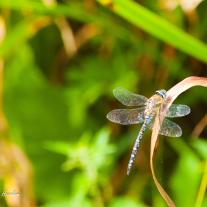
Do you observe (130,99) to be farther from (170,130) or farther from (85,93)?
(85,93)

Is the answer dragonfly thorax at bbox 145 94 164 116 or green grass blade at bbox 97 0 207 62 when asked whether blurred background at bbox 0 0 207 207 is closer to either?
dragonfly thorax at bbox 145 94 164 116

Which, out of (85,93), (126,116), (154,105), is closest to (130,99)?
(126,116)

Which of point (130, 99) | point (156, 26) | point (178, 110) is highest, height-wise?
point (156, 26)

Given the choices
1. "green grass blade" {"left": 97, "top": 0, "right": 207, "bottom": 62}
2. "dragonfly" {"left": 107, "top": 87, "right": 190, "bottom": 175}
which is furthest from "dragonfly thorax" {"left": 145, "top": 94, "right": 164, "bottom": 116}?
"green grass blade" {"left": 97, "top": 0, "right": 207, "bottom": 62}

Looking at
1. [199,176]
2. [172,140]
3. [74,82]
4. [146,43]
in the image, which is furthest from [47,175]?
[146,43]

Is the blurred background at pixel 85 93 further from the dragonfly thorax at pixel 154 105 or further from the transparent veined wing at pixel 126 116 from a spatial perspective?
the dragonfly thorax at pixel 154 105
